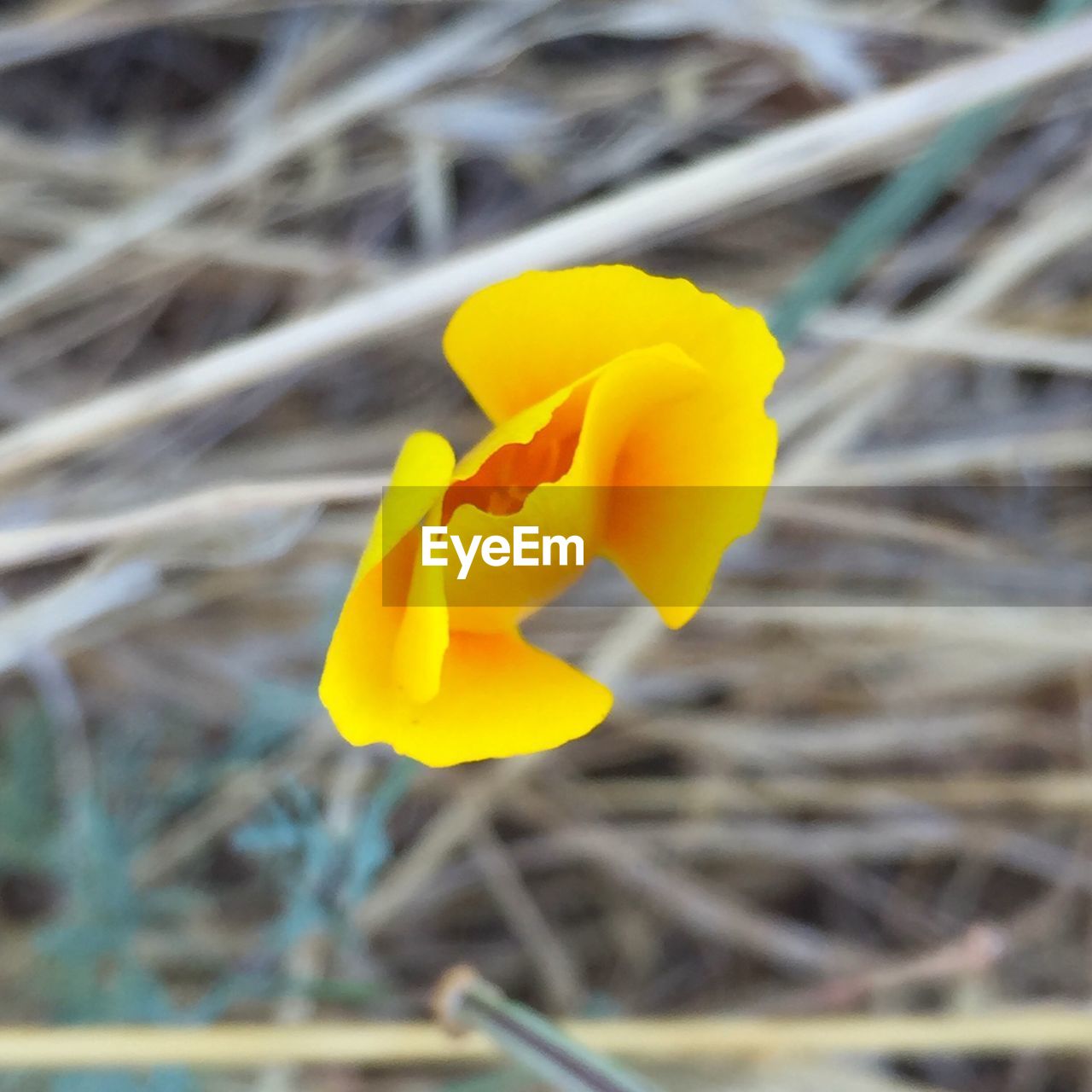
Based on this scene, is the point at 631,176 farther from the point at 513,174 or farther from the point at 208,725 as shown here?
the point at 208,725

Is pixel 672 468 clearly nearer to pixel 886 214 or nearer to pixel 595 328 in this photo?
pixel 595 328

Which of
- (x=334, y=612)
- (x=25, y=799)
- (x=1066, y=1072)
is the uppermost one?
(x=334, y=612)

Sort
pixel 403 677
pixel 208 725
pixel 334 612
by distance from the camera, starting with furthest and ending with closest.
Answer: pixel 208 725
pixel 334 612
pixel 403 677

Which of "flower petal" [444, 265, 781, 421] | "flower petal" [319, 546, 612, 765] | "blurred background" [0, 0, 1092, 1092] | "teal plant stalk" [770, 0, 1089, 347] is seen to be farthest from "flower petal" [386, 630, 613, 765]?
"blurred background" [0, 0, 1092, 1092]

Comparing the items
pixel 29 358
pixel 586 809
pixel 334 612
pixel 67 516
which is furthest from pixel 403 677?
pixel 29 358

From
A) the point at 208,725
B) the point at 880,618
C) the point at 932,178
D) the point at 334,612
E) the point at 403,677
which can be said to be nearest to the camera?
the point at 403,677

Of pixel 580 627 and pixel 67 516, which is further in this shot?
pixel 580 627

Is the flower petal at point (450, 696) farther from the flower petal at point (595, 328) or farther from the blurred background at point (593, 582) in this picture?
the blurred background at point (593, 582)

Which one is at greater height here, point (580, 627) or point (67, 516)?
point (67, 516)

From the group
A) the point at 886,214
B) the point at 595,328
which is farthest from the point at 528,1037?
the point at 886,214
